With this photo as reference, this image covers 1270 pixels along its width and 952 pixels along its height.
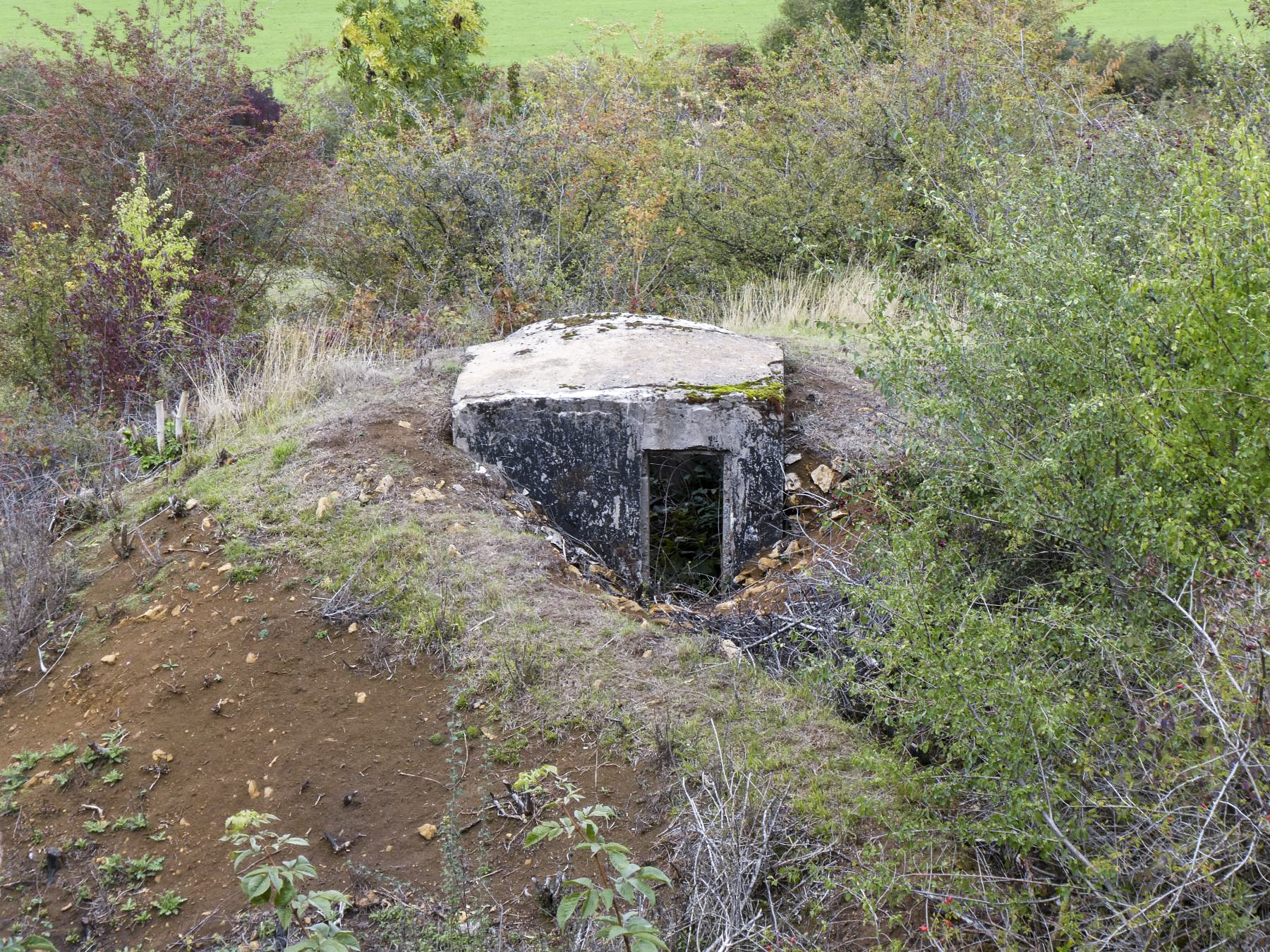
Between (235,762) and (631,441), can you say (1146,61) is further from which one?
(235,762)

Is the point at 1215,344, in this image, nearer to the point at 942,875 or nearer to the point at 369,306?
the point at 942,875

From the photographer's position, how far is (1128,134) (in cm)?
595

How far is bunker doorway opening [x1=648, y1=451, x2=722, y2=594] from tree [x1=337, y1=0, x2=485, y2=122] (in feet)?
30.8

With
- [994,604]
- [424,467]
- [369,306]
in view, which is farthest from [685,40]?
[994,604]

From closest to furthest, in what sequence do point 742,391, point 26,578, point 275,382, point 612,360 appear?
point 26,578 < point 742,391 < point 612,360 < point 275,382

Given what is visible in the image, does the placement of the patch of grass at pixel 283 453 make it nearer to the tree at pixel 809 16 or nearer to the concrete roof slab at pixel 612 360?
the concrete roof slab at pixel 612 360

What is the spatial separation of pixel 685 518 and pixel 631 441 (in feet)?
2.59

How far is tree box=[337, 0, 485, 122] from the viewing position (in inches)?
551

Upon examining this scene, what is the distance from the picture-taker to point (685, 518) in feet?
20.8

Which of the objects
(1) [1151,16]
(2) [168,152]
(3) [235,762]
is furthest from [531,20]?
(3) [235,762]

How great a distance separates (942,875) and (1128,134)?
496cm

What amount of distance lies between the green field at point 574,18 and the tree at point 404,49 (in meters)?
11.9

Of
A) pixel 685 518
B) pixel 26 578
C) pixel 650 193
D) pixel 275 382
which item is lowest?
pixel 685 518

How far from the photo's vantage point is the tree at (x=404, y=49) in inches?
551
